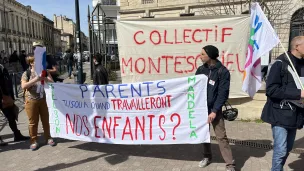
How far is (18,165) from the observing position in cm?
440

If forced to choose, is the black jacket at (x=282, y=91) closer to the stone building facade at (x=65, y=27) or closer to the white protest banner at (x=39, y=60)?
the white protest banner at (x=39, y=60)

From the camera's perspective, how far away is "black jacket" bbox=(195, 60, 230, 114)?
3637mm

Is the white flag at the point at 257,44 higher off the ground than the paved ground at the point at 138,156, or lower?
higher

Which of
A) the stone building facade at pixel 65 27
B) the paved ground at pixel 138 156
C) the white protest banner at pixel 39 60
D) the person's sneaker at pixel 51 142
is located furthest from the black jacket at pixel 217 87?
the stone building facade at pixel 65 27

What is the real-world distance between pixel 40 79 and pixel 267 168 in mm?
3838

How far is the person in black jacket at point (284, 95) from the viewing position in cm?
306

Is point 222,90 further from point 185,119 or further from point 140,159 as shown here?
point 140,159

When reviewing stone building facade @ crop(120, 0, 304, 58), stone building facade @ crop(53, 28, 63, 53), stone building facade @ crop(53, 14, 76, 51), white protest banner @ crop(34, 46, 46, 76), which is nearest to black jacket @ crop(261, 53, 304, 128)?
white protest banner @ crop(34, 46, 46, 76)

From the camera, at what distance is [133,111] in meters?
4.33

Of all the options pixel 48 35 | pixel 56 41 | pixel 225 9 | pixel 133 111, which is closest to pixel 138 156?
pixel 133 111

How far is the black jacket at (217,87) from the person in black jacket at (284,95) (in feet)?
1.92

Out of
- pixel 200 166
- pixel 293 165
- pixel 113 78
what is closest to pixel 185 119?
pixel 200 166

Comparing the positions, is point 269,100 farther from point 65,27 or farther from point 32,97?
point 65,27

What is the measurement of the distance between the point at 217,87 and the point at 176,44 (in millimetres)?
2613
